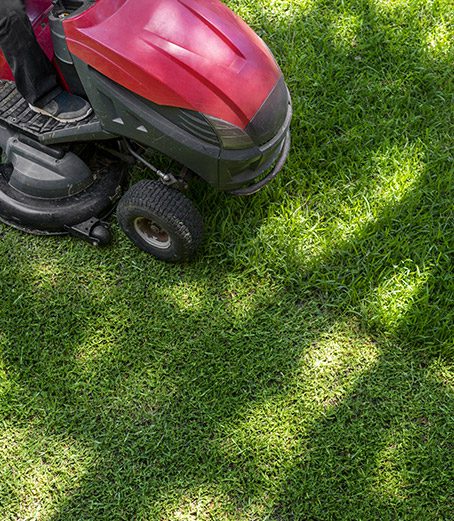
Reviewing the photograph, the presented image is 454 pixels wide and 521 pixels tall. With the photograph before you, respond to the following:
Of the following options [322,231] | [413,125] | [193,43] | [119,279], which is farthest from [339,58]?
[119,279]

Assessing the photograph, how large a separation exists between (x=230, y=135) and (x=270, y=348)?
79 centimetres

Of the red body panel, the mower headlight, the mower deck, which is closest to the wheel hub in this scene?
the mower deck

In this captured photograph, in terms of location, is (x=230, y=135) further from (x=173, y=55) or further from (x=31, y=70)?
(x=31, y=70)

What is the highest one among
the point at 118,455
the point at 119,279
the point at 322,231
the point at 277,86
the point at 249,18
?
the point at 277,86

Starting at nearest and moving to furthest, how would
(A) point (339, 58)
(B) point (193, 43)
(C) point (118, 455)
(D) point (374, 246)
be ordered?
(B) point (193, 43)
(C) point (118, 455)
(D) point (374, 246)
(A) point (339, 58)

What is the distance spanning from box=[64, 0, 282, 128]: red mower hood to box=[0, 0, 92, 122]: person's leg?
22cm

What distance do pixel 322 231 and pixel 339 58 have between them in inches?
35.9

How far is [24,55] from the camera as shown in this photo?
8.09ft

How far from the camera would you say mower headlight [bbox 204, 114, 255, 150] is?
2.26 meters

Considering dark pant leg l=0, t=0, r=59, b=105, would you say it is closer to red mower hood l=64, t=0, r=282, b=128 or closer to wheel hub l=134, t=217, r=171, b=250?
red mower hood l=64, t=0, r=282, b=128

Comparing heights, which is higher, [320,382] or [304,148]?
[304,148]

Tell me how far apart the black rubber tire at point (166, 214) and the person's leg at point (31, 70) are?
362mm

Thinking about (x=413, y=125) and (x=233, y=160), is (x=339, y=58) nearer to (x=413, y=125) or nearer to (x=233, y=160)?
(x=413, y=125)

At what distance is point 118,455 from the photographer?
2406mm
